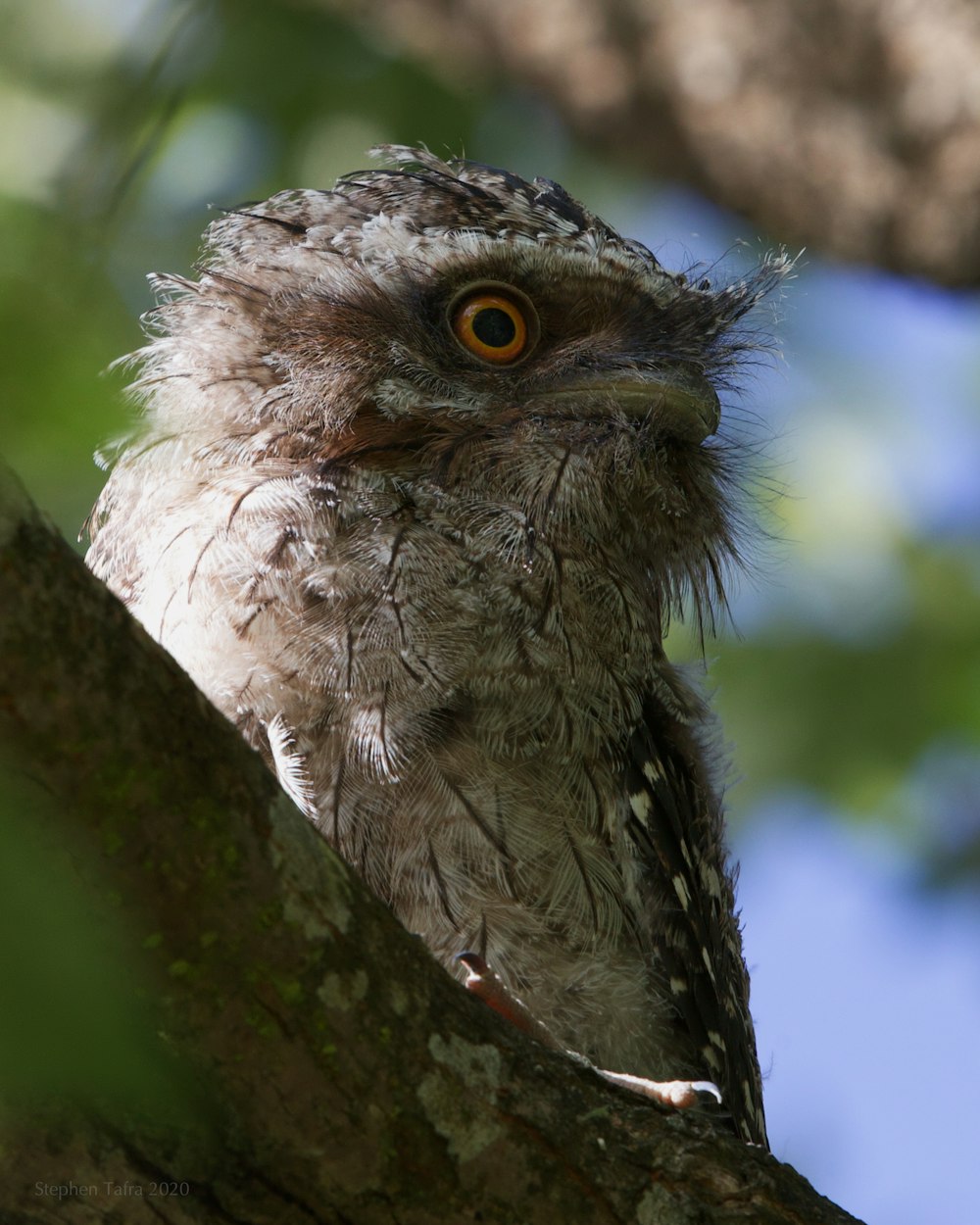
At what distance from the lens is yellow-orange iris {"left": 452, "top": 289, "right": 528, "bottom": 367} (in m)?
3.38

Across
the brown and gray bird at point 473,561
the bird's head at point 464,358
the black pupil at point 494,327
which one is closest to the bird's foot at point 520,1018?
the brown and gray bird at point 473,561

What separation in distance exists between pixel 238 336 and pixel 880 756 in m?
3.82

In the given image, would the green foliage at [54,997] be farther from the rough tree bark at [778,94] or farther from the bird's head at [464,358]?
the rough tree bark at [778,94]

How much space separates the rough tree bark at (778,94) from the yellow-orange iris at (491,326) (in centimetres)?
300

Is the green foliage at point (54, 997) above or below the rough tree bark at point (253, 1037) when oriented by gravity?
below

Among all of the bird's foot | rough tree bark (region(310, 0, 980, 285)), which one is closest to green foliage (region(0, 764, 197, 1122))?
the bird's foot

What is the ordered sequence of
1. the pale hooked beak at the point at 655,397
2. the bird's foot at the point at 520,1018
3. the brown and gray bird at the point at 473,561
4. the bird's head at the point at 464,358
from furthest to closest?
the pale hooked beak at the point at 655,397
the bird's head at the point at 464,358
the brown and gray bird at the point at 473,561
the bird's foot at the point at 520,1018

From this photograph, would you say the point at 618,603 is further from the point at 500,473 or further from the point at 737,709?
Answer: the point at 737,709

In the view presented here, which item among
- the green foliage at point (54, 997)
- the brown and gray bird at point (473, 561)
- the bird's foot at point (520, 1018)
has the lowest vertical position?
the green foliage at point (54, 997)

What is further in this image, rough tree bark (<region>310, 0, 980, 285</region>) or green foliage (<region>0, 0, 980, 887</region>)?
rough tree bark (<region>310, 0, 980, 285</region>)

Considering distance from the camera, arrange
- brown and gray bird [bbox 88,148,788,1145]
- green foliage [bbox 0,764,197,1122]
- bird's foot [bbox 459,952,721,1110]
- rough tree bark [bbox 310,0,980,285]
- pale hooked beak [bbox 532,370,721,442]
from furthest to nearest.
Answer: rough tree bark [bbox 310,0,980,285] → pale hooked beak [bbox 532,370,721,442] → brown and gray bird [bbox 88,148,788,1145] → bird's foot [bbox 459,952,721,1110] → green foliage [bbox 0,764,197,1122]

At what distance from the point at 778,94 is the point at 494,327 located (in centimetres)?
334

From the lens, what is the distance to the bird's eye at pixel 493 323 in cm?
339

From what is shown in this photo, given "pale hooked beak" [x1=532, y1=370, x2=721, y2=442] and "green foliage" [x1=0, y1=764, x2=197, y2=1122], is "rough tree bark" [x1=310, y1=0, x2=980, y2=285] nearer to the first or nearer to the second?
"pale hooked beak" [x1=532, y1=370, x2=721, y2=442]
